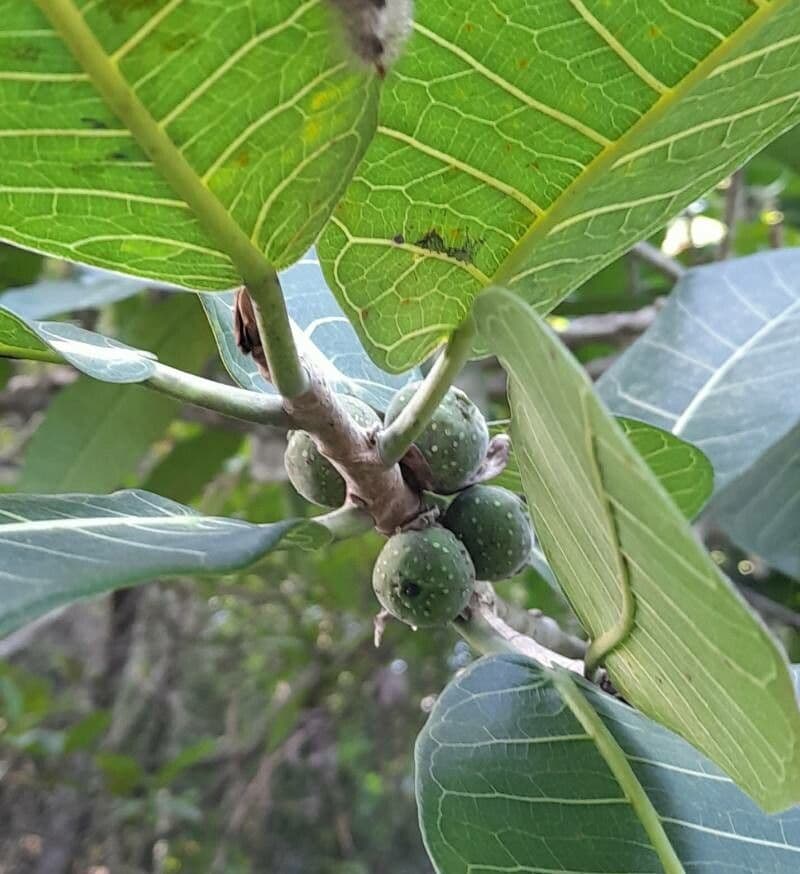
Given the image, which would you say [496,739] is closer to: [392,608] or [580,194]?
[392,608]

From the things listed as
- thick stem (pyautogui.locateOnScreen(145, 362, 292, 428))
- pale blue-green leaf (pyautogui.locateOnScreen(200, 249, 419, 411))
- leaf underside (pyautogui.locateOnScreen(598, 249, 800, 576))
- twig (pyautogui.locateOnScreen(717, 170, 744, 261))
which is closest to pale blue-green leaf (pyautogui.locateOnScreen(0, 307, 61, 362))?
thick stem (pyautogui.locateOnScreen(145, 362, 292, 428))

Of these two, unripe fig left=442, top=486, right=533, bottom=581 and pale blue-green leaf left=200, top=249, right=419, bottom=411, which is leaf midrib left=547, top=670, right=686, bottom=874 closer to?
unripe fig left=442, top=486, right=533, bottom=581

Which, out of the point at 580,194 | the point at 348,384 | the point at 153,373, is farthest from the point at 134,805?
the point at 580,194

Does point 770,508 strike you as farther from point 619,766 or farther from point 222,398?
point 222,398

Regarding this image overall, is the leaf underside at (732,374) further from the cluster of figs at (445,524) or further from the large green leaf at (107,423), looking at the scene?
the large green leaf at (107,423)

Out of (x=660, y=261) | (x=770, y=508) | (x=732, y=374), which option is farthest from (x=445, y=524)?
(x=660, y=261)
